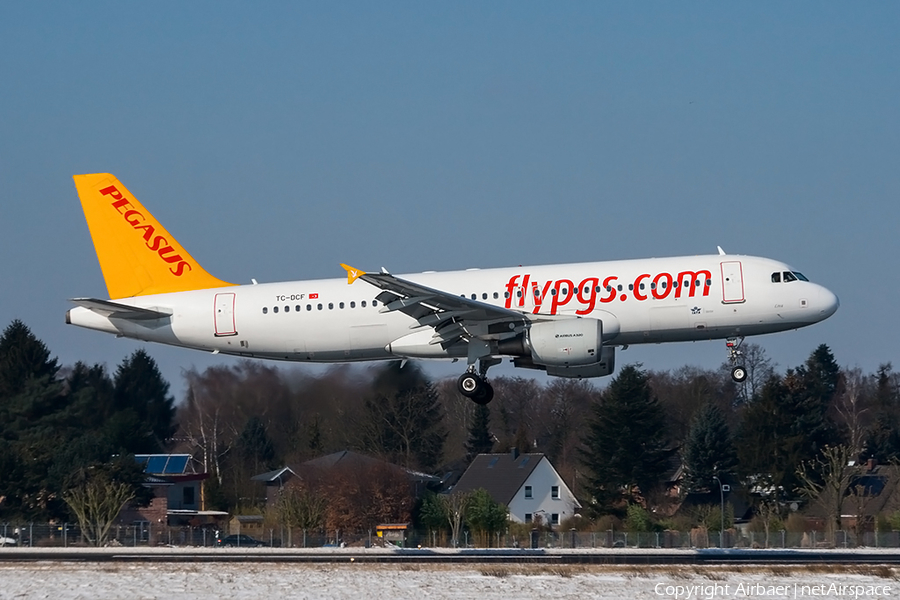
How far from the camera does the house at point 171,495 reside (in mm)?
69875

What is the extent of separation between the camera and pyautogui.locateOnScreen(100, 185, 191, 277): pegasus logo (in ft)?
140

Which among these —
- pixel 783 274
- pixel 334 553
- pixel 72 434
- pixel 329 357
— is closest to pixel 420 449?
pixel 72 434

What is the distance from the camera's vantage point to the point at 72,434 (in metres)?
71.9

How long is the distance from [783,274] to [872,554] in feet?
42.4

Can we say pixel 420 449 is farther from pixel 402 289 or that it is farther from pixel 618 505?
pixel 402 289

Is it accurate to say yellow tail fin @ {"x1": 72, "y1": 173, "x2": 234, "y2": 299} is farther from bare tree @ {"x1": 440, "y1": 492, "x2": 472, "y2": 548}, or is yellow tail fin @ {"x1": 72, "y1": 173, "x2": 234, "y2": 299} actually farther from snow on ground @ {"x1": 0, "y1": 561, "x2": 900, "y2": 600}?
bare tree @ {"x1": 440, "y1": 492, "x2": 472, "y2": 548}

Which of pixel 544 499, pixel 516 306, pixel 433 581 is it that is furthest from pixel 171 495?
pixel 433 581

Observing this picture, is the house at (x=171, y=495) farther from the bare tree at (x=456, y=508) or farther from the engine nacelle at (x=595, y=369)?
the engine nacelle at (x=595, y=369)

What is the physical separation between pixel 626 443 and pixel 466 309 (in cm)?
4321

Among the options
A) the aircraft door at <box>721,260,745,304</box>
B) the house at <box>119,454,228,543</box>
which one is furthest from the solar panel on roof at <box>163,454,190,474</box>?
the aircraft door at <box>721,260,745,304</box>

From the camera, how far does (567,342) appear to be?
122 ft

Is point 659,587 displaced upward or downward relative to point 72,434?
downward

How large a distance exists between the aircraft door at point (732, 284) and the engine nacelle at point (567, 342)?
13.3 feet

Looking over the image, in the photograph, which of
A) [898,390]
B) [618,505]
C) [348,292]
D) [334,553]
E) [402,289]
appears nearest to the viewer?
[402,289]
